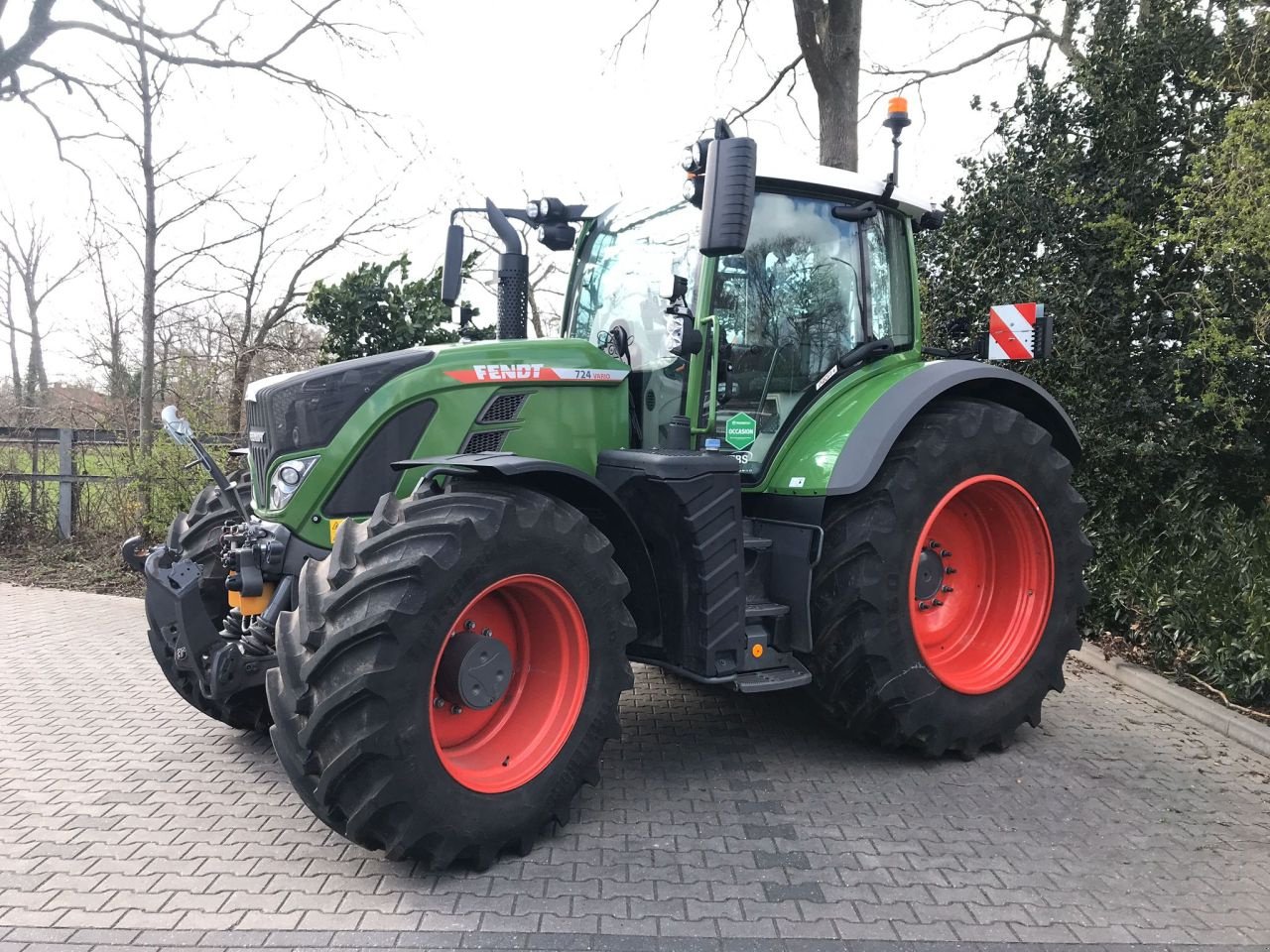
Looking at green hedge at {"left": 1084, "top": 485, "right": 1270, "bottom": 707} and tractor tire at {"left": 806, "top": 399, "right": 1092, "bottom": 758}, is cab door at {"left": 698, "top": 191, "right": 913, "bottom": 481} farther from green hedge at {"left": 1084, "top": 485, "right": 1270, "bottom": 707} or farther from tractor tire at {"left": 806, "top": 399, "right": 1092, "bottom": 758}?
green hedge at {"left": 1084, "top": 485, "right": 1270, "bottom": 707}

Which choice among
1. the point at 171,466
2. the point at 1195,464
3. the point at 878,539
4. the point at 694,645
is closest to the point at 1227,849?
the point at 878,539

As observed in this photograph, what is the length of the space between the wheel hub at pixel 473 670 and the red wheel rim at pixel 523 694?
38 mm

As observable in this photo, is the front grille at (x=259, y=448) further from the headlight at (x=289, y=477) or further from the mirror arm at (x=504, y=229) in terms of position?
the mirror arm at (x=504, y=229)

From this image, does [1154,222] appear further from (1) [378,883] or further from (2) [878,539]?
(1) [378,883]

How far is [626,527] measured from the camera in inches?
142

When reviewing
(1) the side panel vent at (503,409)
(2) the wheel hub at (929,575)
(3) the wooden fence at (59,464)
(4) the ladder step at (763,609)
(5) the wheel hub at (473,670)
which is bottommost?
(5) the wheel hub at (473,670)

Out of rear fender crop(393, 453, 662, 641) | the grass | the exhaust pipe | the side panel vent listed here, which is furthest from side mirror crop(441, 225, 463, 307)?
the grass

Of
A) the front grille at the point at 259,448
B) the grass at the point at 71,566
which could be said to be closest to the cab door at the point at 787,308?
the front grille at the point at 259,448

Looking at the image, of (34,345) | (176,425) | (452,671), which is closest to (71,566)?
(176,425)

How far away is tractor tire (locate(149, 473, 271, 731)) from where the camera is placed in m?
4.02

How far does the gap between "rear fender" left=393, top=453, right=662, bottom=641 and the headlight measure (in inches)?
14.9

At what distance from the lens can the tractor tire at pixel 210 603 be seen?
402cm

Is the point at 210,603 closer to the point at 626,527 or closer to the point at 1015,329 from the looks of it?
the point at 626,527

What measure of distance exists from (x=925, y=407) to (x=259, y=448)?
9.52 feet
